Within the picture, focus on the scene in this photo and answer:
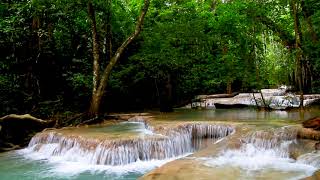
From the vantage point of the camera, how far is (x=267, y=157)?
9406 mm

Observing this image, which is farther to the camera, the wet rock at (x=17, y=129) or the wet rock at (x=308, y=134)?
the wet rock at (x=17, y=129)

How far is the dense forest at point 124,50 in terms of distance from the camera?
1538cm

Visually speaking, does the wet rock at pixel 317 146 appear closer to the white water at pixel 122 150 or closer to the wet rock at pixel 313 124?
the wet rock at pixel 313 124

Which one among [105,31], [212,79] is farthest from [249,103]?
[105,31]

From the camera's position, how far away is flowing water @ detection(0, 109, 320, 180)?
8609 millimetres

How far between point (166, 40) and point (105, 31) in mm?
3047

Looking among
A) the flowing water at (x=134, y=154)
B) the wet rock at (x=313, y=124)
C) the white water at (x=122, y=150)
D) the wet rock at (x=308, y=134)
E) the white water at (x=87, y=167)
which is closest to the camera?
the flowing water at (x=134, y=154)

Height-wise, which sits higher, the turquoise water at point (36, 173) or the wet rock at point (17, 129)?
the wet rock at point (17, 129)

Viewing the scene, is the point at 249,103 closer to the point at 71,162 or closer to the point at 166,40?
the point at 166,40

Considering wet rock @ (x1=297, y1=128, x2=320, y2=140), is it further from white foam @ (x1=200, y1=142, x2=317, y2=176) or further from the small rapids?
white foam @ (x1=200, y1=142, x2=317, y2=176)

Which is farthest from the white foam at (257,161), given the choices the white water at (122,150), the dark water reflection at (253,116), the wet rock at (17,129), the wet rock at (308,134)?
the wet rock at (17,129)

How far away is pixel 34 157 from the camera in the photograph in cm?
1154

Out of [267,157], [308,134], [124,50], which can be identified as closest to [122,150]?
[267,157]

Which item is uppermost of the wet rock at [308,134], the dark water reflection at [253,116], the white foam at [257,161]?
the dark water reflection at [253,116]
